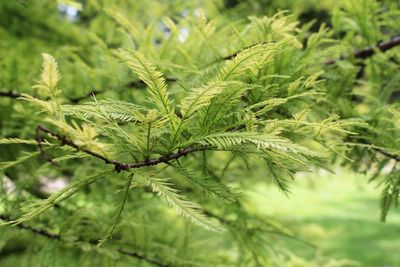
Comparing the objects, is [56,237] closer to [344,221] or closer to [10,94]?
[10,94]

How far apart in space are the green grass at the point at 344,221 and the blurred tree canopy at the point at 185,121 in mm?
2193

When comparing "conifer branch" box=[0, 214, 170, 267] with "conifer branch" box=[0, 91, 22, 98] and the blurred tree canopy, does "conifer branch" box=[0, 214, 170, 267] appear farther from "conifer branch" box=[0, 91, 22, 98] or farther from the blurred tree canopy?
"conifer branch" box=[0, 91, 22, 98]

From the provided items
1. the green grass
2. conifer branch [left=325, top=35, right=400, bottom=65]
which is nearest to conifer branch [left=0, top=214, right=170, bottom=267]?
conifer branch [left=325, top=35, right=400, bottom=65]

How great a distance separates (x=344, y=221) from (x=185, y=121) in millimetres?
11175

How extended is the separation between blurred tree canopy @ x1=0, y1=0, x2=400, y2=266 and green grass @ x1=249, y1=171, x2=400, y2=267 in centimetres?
219

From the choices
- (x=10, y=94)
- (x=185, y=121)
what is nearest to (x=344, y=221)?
(x=10, y=94)

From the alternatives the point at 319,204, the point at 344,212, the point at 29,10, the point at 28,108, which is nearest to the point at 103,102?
the point at 28,108

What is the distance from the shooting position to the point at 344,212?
42.1 ft

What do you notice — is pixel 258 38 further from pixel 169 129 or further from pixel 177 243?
pixel 177 243

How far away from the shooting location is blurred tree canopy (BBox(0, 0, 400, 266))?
117 centimetres

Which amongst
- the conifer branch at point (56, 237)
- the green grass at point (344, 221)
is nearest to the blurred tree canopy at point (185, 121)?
the conifer branch at point (56, 237)

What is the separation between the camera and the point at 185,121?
119 centimetres

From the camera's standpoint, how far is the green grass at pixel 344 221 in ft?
24.2

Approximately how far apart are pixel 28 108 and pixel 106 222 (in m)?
0.68
